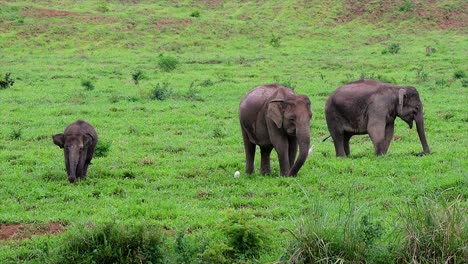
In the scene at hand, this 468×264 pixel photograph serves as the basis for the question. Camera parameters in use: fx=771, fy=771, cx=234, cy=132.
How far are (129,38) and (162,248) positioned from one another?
121 feet

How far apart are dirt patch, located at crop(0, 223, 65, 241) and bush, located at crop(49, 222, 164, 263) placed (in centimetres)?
138

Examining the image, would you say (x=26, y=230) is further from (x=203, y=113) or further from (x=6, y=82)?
(x=6, y=82)

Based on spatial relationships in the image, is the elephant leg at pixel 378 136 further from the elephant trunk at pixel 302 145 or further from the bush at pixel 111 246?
the bush at pixel 111 246

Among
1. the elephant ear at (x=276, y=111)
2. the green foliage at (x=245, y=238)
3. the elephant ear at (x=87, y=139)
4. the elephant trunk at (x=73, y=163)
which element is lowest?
the elephant trunk at (x=73, y=163)

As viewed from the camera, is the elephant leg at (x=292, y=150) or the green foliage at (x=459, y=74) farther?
the green foliage at (x=459, y=74)

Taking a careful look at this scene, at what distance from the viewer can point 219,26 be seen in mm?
48844

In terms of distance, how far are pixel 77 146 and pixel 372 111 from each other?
6.18 metres

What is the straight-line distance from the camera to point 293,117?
44.5ft

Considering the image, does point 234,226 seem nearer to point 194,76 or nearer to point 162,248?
point 162,248

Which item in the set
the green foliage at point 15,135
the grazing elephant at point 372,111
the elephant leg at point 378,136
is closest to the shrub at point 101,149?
the green foliage at point 15,135

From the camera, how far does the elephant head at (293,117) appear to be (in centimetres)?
1338

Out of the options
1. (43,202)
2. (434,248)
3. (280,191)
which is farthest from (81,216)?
(434,248)

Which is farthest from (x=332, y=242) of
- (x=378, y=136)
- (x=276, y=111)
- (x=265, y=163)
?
(x=378, y=136)

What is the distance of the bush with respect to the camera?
9.03m
